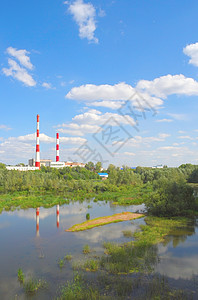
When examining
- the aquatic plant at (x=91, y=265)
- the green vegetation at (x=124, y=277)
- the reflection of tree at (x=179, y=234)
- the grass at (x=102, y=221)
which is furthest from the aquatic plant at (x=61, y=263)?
the reflection of tree at (x=179, y=234)

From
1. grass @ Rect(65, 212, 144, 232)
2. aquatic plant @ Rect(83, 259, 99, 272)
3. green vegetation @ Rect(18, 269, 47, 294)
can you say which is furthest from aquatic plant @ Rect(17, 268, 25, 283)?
grass @ Rect(65, 212, 144, 232)

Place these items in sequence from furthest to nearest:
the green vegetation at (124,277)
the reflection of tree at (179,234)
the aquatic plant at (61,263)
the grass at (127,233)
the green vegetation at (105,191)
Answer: the green vegetation at (105,191) → the grass at (127,233) → the reflection of tree at (179,234) → the aquatic plant at (61,263) → the green vegetation at (124,277)

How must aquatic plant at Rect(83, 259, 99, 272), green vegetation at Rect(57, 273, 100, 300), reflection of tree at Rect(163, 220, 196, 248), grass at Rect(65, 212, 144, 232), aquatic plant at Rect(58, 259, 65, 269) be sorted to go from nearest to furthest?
1. green vegetation at Rect(57, 273, 100, 300)
2. aquatic plant at Rect(83, 259, 99, 272)
3. aquatic plant at Rect(58, 259, 65, 269)
4. reflection of tree at Rect(163, 220, 196, 248)
5. grass at Rect(65, 212, 144, 232)

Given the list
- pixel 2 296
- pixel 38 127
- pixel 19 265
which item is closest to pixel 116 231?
pixel 19 265

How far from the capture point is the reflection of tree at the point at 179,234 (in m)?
16.5

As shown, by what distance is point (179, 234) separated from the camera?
1834cm

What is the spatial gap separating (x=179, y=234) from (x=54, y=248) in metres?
10.2

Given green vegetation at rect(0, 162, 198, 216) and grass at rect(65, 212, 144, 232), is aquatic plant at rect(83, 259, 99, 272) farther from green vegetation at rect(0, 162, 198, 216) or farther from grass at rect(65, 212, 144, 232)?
green vegetation at rect(0, 162, 198, 216)

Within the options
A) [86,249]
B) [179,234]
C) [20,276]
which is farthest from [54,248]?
[179,234]

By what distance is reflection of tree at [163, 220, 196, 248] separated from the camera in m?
16.5

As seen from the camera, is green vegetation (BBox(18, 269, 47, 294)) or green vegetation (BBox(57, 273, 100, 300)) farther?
green vegetation (BBox(18, 269, 47, 294))

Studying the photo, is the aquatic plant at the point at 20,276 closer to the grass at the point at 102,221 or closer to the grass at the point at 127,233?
the grass at the point at 102,221

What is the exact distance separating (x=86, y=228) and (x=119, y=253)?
7372 millimetres

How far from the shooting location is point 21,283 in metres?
11.0
